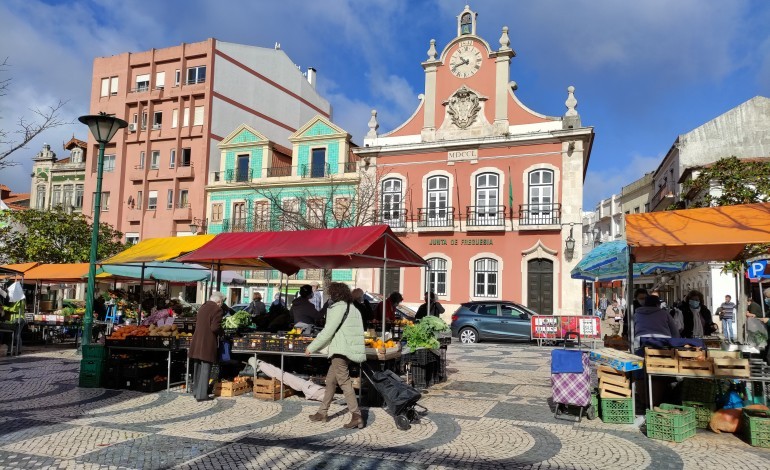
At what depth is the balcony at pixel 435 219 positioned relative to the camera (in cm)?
2883

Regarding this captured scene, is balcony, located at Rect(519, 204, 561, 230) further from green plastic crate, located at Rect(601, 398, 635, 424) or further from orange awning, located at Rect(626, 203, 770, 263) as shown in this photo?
green plastic crate, located at Rect(601, 398, 635, 424)

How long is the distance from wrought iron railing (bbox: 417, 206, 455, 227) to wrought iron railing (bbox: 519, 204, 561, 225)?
3424 millimetres

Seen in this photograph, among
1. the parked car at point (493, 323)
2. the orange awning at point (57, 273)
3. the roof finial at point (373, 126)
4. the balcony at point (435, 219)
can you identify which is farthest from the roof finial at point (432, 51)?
the orange awning at point (57, 273)

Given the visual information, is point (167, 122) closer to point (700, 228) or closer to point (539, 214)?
point (539, 214)

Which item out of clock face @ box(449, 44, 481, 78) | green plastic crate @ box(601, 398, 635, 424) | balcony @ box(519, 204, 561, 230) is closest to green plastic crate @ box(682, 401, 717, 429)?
green plastic crate @ box(601, 398, 635, 424)

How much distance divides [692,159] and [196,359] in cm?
3633

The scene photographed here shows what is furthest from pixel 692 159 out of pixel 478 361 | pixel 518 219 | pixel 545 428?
pixel 545 428

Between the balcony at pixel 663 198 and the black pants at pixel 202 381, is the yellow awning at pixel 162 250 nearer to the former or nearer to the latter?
the black pants at pixel 202 381

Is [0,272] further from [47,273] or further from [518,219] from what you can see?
[518,219]

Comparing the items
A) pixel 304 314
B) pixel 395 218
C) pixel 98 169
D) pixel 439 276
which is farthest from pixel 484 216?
pixel 98 169

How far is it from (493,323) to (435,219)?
9462 millimetres

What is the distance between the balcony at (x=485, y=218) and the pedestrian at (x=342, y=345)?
68.3 feet

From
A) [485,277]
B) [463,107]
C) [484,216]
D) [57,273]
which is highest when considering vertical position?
[463,107]

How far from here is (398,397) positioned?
24.4 ft
